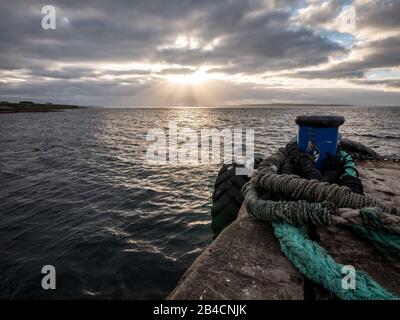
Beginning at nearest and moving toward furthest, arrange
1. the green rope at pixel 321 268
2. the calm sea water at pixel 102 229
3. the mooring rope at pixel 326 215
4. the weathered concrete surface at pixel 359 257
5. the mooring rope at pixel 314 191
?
1. the green rope at pixel 321 268
2. the weathered concrete surface at pixel 359 257
3. the mooring rope at pixel 326 215
4. the mooring rope at pixel 314 191
5. the calm sea water at pixel 102 229

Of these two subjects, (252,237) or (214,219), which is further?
(214,219)

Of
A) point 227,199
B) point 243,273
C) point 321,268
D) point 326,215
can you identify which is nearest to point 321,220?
point 326,215

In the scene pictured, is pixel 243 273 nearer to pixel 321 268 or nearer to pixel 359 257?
pixel 321 268

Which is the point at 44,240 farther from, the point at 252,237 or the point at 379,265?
the point at 379,265

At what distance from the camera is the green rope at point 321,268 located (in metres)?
1.78

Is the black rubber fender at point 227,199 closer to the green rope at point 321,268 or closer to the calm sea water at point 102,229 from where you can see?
the calm sea water at point 102,229

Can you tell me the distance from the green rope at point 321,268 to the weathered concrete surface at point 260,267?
85 millimetres

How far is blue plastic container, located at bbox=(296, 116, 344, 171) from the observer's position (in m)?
4.07

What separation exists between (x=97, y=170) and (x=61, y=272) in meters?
8.33

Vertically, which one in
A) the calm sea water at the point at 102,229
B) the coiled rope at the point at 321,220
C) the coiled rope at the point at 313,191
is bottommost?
the calm sea water at the point at 102,229

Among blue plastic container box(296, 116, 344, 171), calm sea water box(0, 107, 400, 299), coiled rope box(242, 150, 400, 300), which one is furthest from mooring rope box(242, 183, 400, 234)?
calm sea water box(0, 107, 400, 299)

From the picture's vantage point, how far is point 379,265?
2.21 metres

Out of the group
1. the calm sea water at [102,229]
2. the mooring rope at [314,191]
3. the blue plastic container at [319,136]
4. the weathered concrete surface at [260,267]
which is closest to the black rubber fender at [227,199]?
the calm sea water at [102,229]
